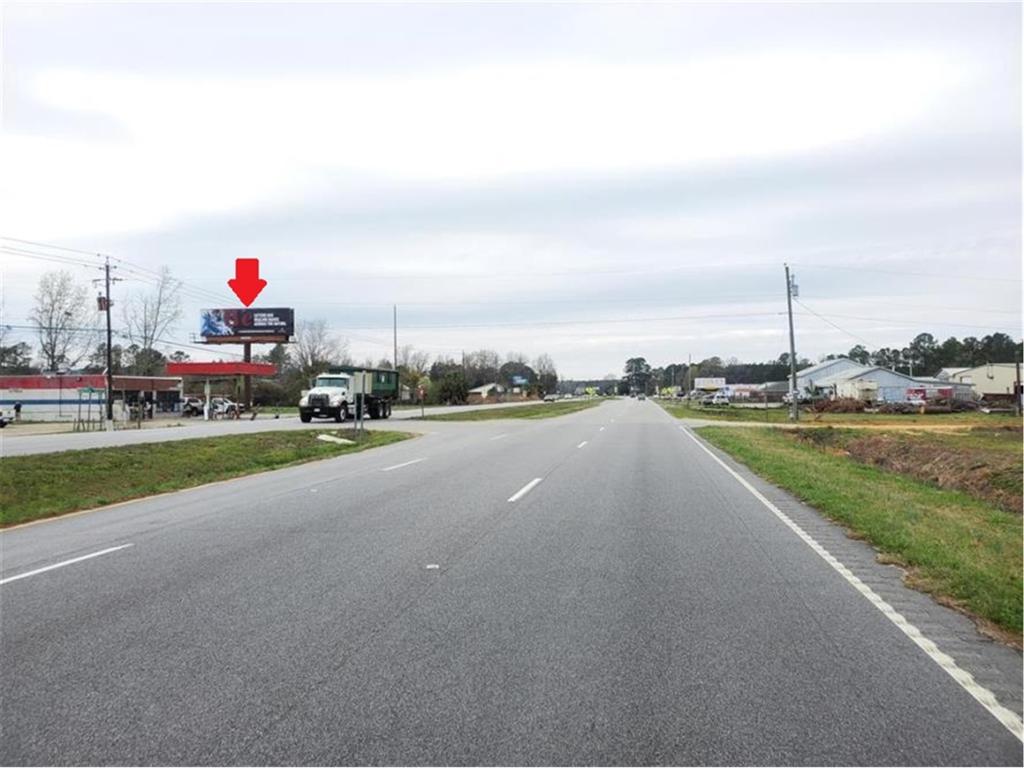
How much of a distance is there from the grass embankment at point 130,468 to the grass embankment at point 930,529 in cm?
1259

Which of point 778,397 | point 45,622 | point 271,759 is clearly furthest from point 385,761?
point 778,397

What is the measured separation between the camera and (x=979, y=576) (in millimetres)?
8008

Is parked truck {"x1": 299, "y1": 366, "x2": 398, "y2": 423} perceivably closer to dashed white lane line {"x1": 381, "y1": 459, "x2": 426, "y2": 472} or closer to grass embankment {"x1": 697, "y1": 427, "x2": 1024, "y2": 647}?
dashed white lane line {"x1": 381, "y1": 459, "x2": 426, "y2": 472}

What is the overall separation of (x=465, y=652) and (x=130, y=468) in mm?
17882

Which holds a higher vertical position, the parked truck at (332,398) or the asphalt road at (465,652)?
the parked truck at (332,398)

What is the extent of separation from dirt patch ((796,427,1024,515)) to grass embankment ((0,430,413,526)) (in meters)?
17.7

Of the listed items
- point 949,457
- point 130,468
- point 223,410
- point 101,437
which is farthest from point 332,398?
point 949,457

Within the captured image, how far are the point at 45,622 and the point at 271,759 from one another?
134 inches

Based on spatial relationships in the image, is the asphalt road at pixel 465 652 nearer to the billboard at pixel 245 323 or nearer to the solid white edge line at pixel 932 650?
the solid white edge line at pixel 932 650

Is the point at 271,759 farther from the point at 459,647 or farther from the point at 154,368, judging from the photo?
the point at 154,368

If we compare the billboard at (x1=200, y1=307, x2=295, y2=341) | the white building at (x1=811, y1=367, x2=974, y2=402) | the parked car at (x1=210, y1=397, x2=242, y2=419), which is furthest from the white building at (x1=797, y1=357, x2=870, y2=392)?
the parked car at (x1=210, y1=397, x2=242, y2=419)

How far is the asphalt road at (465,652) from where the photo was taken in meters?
4.16

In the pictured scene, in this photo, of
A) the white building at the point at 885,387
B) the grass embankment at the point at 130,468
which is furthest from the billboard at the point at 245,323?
the white building at the point at 885,387

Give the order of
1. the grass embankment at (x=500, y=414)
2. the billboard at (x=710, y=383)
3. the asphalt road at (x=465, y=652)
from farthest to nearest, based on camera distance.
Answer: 1. the billboard at (x=710, y=383)
2. the grass embankment at (x=500, y=414)
3. the asphalt road at (x=465, y=652)
